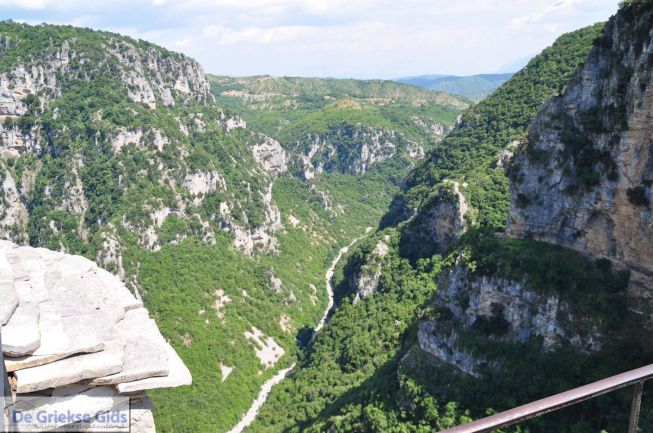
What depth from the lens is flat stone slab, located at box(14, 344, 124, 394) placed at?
5805 mm

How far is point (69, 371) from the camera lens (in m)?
5.99

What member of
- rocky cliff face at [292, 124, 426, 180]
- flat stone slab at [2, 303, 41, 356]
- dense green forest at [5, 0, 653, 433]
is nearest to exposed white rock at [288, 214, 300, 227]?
dense green forest at [5, 0, 653, 433]

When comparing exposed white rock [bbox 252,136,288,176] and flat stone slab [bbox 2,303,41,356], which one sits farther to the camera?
exposed white rock [bbox 252,136,288,176]

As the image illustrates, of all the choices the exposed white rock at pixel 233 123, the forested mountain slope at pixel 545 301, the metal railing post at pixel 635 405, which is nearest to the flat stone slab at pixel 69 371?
the metal railing post at pixel 635 405

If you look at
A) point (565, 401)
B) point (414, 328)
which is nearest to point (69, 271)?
point (565, 401)

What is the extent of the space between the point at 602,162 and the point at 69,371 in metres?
34.2

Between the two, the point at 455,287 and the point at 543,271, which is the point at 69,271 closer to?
the point at 543,271

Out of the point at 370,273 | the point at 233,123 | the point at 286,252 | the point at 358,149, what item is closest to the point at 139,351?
the point at 370,273

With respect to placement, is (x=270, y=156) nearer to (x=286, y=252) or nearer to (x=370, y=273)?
(x=286, y=252)

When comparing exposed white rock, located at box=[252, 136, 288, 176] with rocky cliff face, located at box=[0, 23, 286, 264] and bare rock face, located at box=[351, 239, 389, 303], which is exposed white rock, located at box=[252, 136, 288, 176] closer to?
rocky cliff face, located at box=[0, 23, 286, 264]

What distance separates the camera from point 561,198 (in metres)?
35.3

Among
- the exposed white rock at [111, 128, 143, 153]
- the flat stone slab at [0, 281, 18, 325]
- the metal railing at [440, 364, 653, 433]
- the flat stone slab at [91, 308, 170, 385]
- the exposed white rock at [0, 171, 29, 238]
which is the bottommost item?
the exposed white rock at [0, 171, 29, 238]

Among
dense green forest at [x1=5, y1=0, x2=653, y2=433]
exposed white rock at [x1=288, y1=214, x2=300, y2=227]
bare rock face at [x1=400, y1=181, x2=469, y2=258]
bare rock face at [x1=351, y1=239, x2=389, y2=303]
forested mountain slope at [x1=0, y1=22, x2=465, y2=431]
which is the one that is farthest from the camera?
exposed white rock at [x1=288, y1=214, x2=300, y2=227]

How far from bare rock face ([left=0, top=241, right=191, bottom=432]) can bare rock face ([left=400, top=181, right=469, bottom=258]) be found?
182 feet
